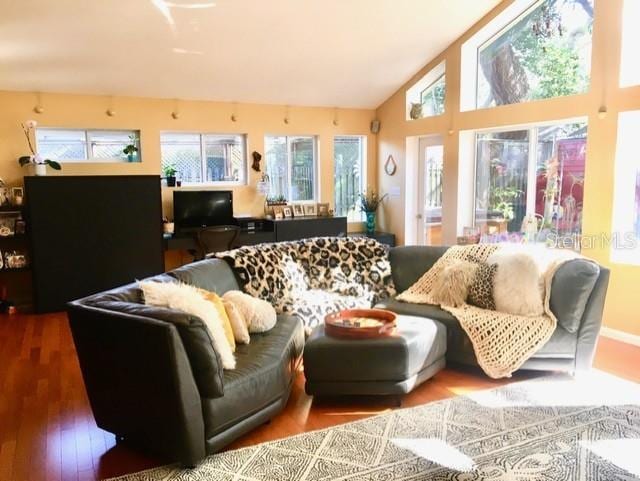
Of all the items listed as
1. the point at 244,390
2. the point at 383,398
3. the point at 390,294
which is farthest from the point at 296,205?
the point at 244,390

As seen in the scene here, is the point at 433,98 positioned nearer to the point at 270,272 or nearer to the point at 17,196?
the point at 270,272

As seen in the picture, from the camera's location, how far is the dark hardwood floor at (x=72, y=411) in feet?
8.09

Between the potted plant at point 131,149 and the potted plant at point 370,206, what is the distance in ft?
10.5

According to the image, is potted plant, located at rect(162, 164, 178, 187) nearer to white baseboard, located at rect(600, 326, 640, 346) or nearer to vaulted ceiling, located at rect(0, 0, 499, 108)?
vaulted ceiling, located at rect(0, 0, 499, 108)

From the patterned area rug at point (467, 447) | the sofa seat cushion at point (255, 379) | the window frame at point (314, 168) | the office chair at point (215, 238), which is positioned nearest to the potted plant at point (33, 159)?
the office chair at point (215, 238)

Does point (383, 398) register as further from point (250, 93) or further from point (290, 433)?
point (250, 93)

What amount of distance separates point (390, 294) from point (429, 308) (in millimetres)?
524

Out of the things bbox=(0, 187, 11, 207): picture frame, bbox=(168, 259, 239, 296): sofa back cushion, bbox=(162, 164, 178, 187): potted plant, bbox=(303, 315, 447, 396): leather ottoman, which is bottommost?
bbox=(303, 315, 447, 396): leather ottoman

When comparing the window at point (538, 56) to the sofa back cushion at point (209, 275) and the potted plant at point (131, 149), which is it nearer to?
the sofa back cushion at point (209, 275)

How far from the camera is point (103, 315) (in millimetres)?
2354

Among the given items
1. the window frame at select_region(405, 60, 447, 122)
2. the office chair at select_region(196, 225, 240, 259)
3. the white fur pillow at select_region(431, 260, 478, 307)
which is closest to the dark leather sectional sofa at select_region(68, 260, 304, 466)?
the white fur pillow at select_region(431, 260, 478, 307)

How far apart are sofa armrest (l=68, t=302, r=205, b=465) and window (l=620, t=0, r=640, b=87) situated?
4.04 meters

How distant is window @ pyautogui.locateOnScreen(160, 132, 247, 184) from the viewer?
6277mm

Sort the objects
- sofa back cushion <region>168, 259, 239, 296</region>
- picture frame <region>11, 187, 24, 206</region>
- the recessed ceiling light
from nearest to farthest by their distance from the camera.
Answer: sofa back cushion <region>168, 259, 239, 296</region> < the recessed ceiling light < picture frame <region>11, 187, 24, 206</region>
